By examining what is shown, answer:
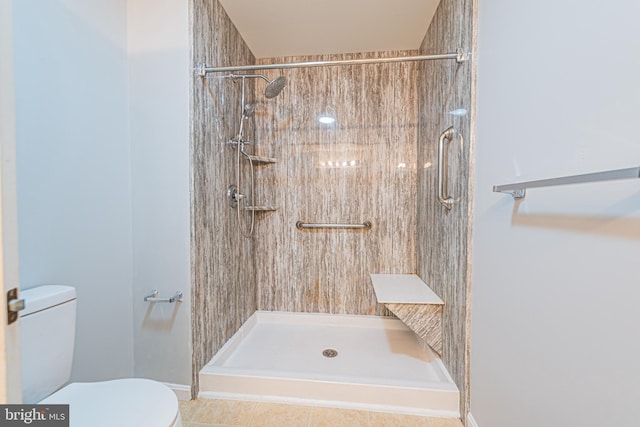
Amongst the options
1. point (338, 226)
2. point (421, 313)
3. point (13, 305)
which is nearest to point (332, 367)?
point (421, 313)

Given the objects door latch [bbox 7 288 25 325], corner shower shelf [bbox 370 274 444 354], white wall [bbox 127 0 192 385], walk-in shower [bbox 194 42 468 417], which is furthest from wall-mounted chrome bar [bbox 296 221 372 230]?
door latch [bbox 7 288 25 325]

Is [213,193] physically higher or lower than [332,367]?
higher

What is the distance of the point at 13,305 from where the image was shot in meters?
0.59

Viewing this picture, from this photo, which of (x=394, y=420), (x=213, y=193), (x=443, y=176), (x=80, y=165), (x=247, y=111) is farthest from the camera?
(x=247, y=111)

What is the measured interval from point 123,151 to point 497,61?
202 cm

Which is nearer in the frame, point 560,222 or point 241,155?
point 560,222

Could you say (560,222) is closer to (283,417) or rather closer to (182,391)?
(283,417)

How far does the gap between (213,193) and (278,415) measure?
1.43 metres

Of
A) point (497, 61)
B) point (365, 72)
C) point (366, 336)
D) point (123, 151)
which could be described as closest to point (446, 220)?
point (497, 61)

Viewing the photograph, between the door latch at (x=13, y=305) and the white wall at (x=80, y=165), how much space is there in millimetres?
714

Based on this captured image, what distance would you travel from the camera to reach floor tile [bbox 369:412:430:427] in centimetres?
147

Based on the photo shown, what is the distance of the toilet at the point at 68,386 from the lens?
94 centimetres

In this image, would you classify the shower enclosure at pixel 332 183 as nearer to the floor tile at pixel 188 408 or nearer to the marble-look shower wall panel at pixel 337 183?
the marble-look shower wall panel at pixel 337 183

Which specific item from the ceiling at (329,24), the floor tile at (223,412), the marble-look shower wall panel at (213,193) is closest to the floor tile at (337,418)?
the floor tile at (223,412)
